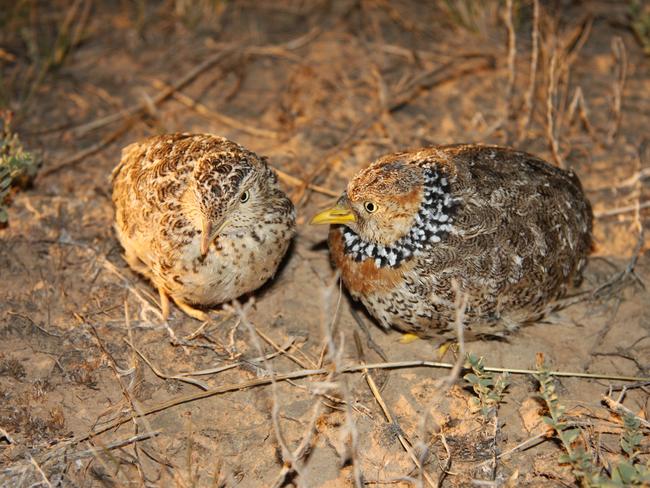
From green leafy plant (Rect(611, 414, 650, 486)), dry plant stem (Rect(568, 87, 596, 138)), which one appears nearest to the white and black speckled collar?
green leafy plant (Rect(611, 414, 650, 486))

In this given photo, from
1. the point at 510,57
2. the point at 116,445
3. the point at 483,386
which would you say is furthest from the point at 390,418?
the point at 510,57

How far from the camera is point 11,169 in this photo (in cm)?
483

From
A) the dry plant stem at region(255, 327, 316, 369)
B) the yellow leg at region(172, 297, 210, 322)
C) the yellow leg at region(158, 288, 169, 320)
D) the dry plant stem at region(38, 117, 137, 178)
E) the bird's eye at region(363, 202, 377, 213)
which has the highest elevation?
the bird's eye at region(363, 202, 377, 213)

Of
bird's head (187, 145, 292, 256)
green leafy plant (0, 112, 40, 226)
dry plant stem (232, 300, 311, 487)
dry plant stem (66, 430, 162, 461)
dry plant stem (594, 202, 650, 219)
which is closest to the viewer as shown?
dry plant stem (232, 300, 311, 487)

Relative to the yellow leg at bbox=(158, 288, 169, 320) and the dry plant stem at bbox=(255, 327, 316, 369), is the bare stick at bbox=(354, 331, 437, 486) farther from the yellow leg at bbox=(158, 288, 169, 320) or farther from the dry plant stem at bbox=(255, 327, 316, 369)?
the yellow leg at bbox=(158, 288, 169, 320)

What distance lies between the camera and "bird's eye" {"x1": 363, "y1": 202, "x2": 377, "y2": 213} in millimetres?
4070

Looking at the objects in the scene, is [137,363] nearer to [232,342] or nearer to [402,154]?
[232,342]

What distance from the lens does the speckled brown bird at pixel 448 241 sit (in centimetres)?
407

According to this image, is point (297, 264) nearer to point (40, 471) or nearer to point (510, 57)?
point (40, 471)

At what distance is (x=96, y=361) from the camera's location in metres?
4.32

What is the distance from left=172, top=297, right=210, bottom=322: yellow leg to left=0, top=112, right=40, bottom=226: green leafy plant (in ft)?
4.43

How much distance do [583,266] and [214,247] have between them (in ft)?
8.00

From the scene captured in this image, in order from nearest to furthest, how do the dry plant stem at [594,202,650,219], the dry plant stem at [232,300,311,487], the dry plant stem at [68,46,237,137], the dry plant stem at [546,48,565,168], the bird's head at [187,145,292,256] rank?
the dry plant stem at [232,300,311,487], the bird's head at [187,145,292,256], the dry plant stem at [594,202,650,219], the dry plant stem at [546,48,565,168], the dry plant stem at [68,46,237,137]

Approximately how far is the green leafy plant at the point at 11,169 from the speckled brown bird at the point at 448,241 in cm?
214
